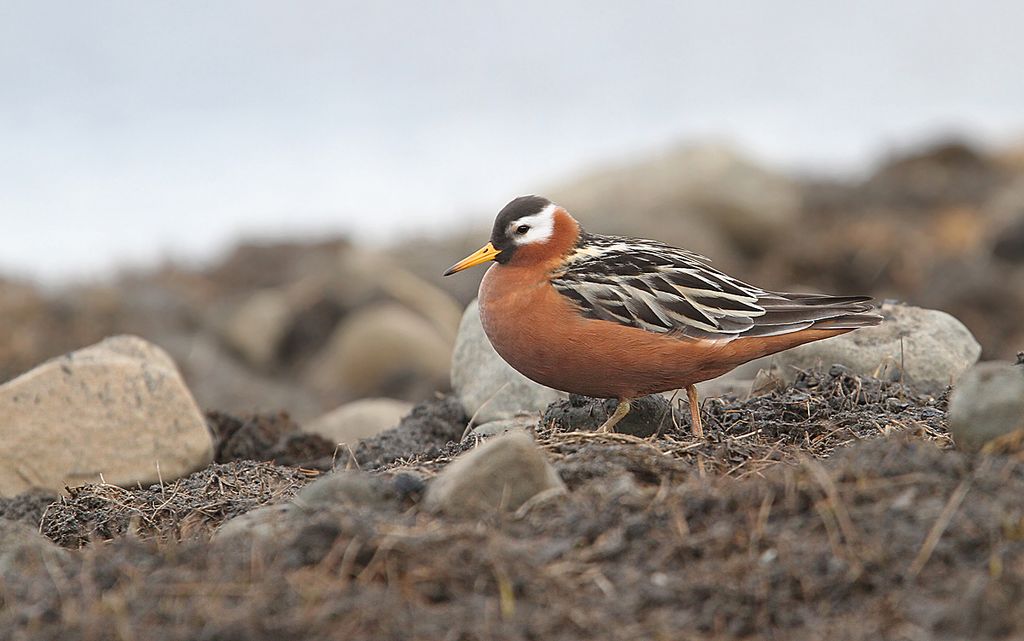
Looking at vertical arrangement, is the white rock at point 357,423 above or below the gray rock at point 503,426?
below

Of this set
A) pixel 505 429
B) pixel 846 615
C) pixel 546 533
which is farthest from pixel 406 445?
pixel 846 615

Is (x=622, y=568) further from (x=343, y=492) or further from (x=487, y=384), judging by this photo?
(x=487, y=384)

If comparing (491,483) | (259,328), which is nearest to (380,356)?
(259,328)

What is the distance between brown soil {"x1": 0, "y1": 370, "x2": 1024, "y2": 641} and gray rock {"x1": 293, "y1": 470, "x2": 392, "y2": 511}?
0.24 feet

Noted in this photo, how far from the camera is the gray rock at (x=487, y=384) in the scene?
8.51 metres

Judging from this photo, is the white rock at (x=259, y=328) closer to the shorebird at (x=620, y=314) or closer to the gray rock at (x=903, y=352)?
the gray rock at (x=903, y=352)

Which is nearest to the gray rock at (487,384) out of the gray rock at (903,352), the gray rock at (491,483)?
the gray rock at (903,352)

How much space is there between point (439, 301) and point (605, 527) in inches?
497

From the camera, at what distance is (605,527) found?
16.1 ft

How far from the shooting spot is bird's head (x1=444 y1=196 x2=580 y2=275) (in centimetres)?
722

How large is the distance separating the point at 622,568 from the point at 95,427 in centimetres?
461

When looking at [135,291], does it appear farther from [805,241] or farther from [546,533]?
[546,533]

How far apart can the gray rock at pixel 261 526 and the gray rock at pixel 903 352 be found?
12.7 feet

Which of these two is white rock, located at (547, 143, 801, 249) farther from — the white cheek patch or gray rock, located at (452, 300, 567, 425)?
the white cheek patch
